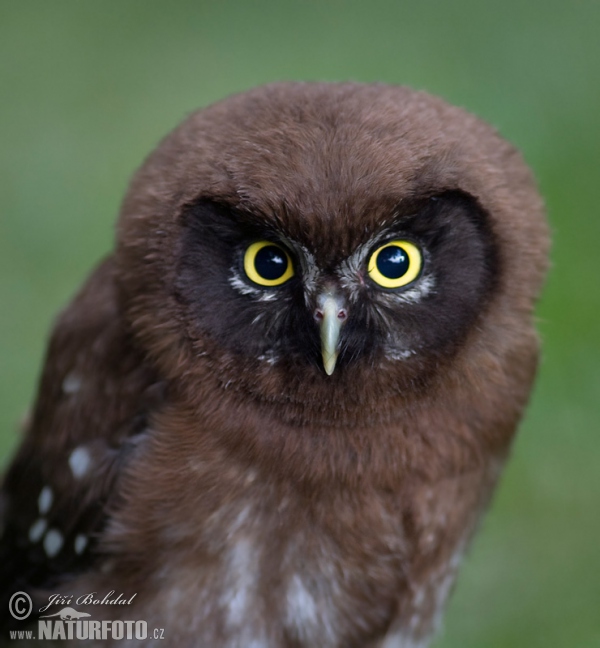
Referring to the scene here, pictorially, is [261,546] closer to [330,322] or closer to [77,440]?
[77,440]

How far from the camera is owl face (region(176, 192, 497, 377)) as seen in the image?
2746 mm

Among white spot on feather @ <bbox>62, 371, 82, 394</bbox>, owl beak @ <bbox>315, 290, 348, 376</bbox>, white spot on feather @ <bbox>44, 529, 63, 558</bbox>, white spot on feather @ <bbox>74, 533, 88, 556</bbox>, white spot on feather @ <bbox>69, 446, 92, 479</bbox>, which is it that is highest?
owl beak @ <bbox>315, 290, 348, 376</bbox>

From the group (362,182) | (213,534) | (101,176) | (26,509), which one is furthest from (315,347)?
(101,176)

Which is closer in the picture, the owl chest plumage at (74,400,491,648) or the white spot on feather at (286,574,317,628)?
the owl chest plumage at (74,400,491,648)

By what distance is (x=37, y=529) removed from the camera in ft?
11.1

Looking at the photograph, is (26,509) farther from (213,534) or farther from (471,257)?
(471,257)

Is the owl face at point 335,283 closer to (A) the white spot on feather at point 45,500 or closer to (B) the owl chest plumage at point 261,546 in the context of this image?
(B) the owl chest plumage at point 261,546

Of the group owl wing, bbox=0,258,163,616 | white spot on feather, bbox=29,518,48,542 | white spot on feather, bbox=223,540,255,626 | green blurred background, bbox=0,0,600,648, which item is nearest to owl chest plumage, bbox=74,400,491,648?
white spot on feather, bbox=223,540,255,626

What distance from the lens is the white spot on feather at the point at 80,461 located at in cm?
320

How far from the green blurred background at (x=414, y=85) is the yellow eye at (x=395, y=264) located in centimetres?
230

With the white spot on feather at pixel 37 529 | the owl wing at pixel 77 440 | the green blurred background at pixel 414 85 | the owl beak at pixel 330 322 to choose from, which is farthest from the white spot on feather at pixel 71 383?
the green blurred background at pixel 414 85

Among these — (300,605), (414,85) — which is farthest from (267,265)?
→ (414,85)

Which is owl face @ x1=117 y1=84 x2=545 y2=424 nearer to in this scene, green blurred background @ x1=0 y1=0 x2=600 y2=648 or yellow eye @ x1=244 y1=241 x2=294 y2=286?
yellow eye @ x1=244 y1=241 x2=294 y2=286

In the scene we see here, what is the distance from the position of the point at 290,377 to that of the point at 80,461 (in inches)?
30.6
